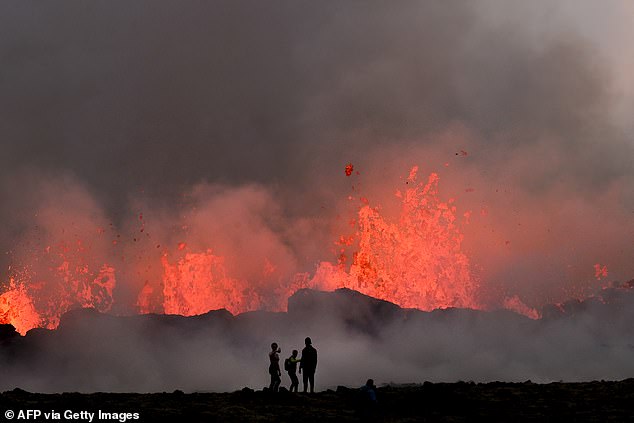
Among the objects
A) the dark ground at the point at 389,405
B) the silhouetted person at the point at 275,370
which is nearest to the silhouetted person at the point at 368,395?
the dark ground at the point at 389,405

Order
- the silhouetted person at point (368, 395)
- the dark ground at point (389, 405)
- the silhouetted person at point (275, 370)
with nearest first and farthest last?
the silhouetted person at point (368, 395)
the dark ground at point (389, 405)
the silhouetted person at point (275, 370)

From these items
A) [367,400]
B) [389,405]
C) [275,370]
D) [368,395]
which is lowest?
[389,405]

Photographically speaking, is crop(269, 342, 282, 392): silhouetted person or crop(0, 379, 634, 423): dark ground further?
crop(269, 342, 282, 392): silhouetted person

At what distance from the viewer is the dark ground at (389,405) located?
2828 centimetres

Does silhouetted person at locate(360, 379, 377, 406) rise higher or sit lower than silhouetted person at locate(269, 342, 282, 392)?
lower

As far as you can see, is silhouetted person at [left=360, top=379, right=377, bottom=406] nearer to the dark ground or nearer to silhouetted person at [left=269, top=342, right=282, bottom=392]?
the dark ground

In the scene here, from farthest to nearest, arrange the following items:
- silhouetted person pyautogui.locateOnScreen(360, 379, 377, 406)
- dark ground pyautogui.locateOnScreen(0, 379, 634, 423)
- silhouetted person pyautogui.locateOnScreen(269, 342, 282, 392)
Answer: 1. silhouetted person pyautogui.locateOnScreen(269, 342, 282, 392)
2. dark ground pyautogui.locateOnScreen(0, 379, 634, 423)
3. silhouetted person pyautogui.locateOnScreen(360, 379, 377, 406)

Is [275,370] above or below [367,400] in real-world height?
above

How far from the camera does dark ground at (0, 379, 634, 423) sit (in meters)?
28.3

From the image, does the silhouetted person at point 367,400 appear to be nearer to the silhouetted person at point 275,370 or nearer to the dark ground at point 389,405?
the dark ground at point 389,405

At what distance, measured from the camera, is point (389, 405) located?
31.7m

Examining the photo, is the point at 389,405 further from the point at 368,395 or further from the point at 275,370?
the point at 275,370

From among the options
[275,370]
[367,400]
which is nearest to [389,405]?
[367,400]

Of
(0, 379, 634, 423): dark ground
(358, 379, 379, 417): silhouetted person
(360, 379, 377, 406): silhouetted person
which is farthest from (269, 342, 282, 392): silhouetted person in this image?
(360, 379, 377, 406): silhouetted person
